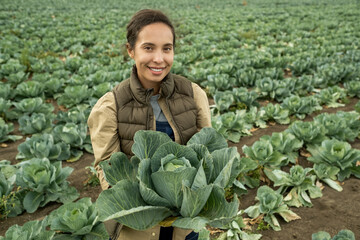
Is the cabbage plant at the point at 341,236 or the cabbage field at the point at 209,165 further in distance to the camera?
the cabbage plant at the point at 341,236

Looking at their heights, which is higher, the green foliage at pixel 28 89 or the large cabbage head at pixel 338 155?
the green foliage at pixel 28 89

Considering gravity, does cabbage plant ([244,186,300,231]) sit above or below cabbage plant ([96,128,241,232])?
below

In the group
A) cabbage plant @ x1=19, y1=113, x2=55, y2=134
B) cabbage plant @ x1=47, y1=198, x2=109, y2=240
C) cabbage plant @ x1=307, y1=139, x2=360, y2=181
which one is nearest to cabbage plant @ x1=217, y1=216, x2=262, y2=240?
cabbage plant @ x1=47, y1=198, x2=109, y2=240

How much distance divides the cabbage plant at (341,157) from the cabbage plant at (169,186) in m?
2.91

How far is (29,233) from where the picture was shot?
7.61 feet

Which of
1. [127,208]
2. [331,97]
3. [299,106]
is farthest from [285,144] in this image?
[127,208]

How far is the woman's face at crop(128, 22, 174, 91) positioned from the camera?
157 centimetres

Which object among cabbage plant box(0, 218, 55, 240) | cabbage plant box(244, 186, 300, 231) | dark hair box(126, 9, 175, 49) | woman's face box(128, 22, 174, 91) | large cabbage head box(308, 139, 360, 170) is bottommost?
cabbage plant box(244, 186, 300, 231)

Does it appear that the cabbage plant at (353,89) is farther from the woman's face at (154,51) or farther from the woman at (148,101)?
the woman's face at (154,51)

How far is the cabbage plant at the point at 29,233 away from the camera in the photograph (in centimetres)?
221

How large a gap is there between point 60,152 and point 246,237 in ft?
9.32

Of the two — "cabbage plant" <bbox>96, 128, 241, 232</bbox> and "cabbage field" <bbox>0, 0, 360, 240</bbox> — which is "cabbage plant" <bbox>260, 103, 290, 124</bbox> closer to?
"cabbage field" <bbox>0, 0, 360, 240</bbox>

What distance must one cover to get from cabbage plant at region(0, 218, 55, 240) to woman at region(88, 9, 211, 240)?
3.93ft

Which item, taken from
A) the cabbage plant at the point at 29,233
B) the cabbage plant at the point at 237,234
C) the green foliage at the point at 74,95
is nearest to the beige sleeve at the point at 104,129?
the cabbage plant at the point at 29,233
